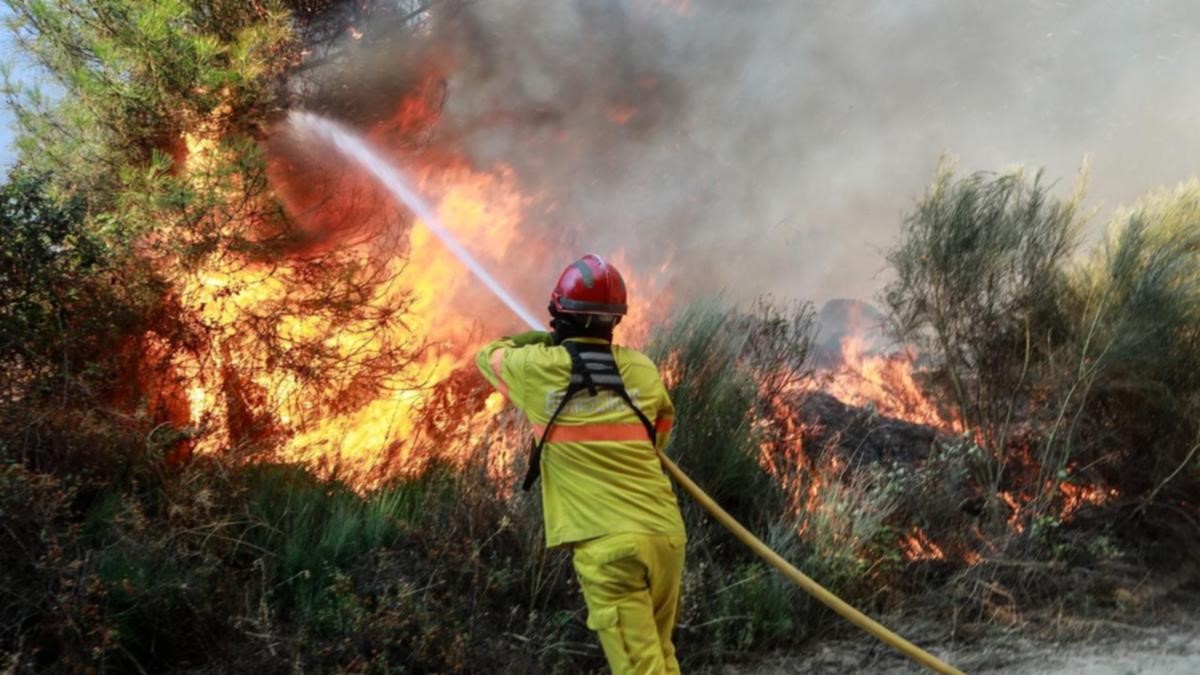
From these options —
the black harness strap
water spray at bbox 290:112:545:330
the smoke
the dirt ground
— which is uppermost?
the smoke

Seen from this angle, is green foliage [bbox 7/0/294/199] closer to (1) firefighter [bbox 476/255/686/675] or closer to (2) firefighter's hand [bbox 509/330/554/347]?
(2) firefighter's hand [bbox 509/330/554/347]

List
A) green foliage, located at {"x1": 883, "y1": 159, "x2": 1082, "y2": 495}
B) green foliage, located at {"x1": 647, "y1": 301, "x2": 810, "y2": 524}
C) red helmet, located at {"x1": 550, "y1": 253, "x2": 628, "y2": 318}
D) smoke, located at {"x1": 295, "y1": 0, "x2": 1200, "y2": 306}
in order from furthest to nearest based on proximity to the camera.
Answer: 1. smoke, located at {"x1": 295, "y1": 0, "x2": 1200, "y2": 306}
2. green foliage, located at {"x1": 883, "y1": 159, "x2": 1082, "y2": 495}
3. green foliage, located at {"x1": 647, "y1": 301, "x2": 810, "y2": 524}
4. red helmet, located at {"x1": 550, "y1": 253, "x2": 628, "y2": 318}

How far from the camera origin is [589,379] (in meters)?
3.13

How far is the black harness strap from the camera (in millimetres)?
3121

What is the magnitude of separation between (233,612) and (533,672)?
4.46 feet

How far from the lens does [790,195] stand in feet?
43.4

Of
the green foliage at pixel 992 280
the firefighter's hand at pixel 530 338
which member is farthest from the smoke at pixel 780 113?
the firefighter's hand at pixel 530 338

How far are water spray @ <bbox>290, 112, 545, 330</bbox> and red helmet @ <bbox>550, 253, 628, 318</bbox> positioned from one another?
3.60m

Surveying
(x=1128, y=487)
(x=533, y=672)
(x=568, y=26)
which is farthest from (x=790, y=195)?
(x=533, y=672)

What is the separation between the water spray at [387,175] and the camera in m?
7.07

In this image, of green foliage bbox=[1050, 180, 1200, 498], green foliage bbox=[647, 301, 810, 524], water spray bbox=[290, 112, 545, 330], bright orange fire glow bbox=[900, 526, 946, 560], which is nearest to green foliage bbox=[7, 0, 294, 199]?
water spray bbox=[290, 112, 545, 330]

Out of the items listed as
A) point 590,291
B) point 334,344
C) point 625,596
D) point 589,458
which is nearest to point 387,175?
point 334,344

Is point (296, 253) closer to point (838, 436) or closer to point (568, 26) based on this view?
point (838, 436)

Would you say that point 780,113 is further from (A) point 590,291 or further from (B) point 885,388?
(A) point 590,291
